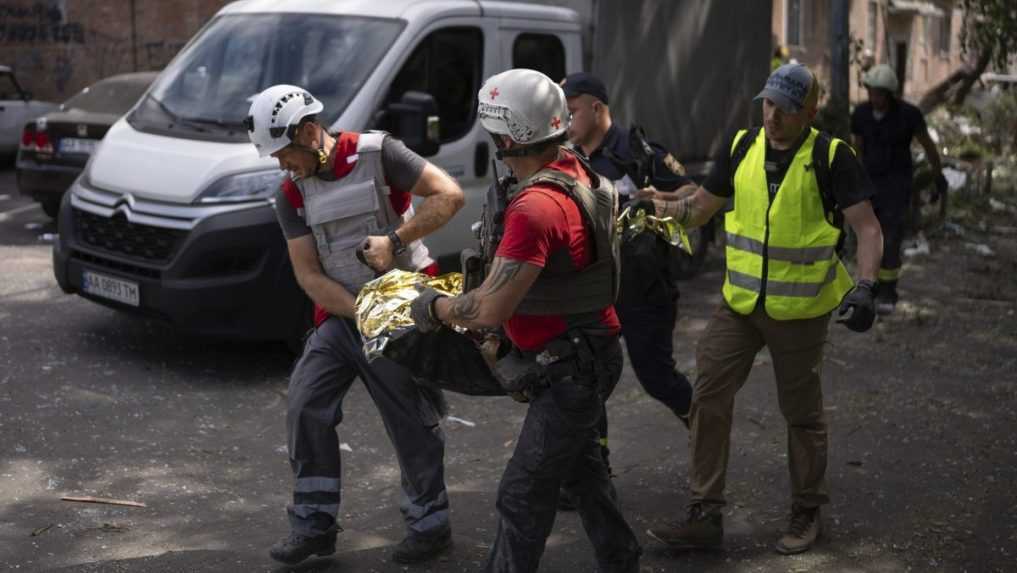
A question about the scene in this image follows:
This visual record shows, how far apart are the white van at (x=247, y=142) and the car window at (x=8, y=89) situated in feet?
30.6

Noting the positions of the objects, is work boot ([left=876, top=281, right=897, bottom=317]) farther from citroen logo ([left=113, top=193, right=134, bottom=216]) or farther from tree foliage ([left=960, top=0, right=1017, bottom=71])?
citroen logo ([left=113, top=193, right=134, bottom=216])

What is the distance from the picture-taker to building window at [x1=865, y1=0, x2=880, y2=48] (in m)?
30.5

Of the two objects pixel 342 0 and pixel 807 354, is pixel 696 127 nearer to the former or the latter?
Answer: pixel 342 0

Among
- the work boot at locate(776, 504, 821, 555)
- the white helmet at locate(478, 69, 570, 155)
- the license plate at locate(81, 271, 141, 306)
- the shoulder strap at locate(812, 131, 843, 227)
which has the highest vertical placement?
the white helmet at locate(478, 69, 570, 155)

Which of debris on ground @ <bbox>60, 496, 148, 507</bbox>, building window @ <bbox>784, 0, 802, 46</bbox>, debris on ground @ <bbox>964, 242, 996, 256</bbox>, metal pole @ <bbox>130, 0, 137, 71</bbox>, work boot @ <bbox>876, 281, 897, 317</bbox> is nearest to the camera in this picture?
debris on ground @ <bbox>60, 496, 148, 507</bbox>

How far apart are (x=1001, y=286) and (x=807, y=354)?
6473mm

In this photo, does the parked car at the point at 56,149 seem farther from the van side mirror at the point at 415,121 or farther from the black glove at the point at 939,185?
the black glove at the point at 939,185

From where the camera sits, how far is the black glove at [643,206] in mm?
4938

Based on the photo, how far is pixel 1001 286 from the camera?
10.7 metres

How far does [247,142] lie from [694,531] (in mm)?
3659

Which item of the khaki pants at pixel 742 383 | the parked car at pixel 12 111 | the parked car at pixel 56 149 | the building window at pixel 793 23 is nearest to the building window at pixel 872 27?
the building window at pixel 793 23

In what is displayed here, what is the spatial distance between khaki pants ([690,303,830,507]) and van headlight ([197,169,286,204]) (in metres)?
3.03

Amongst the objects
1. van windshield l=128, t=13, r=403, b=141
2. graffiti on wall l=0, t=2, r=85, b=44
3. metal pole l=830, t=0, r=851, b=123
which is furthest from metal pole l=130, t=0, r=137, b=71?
van windshield l=128, t=13, r=403, b=141

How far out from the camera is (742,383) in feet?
16.2
